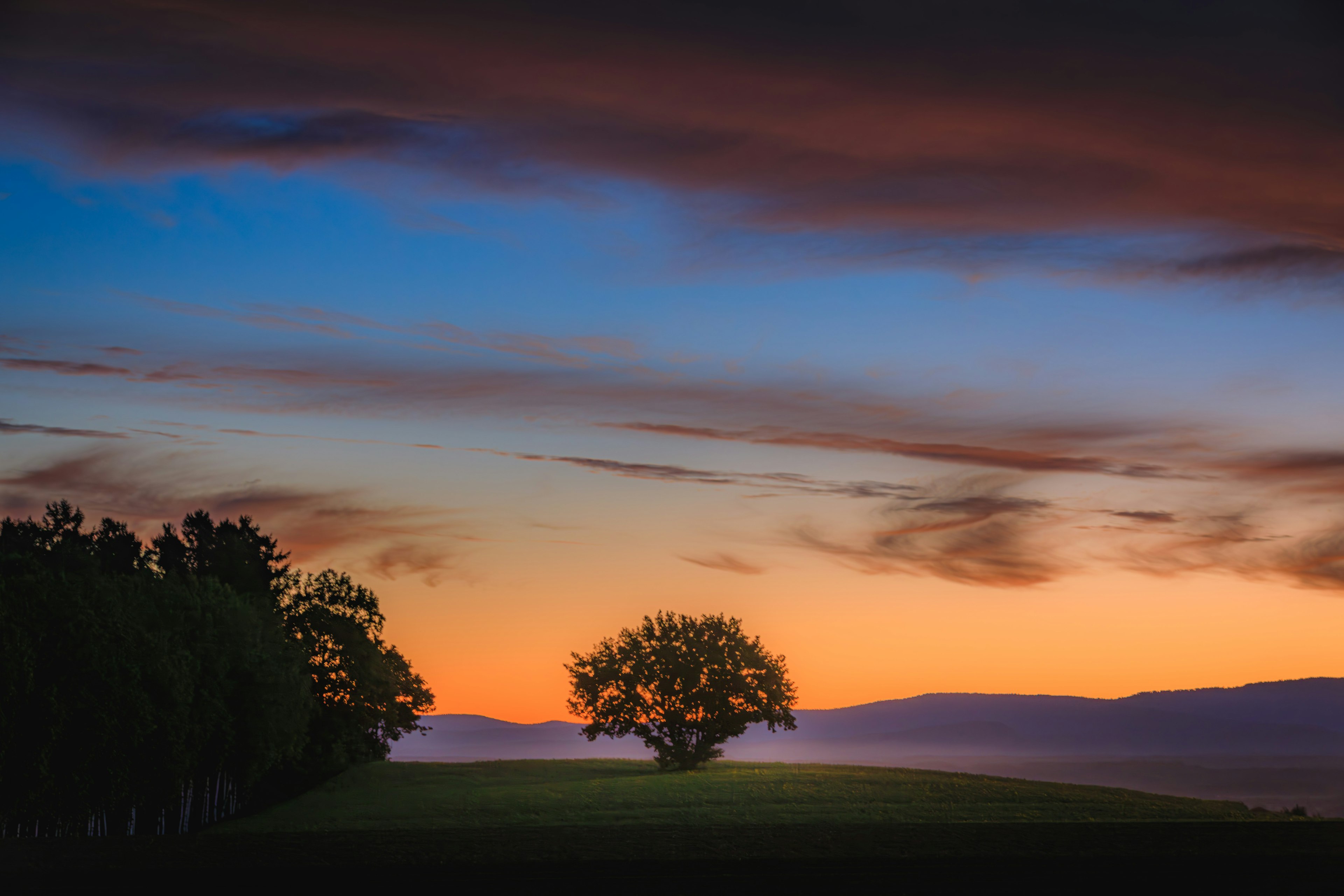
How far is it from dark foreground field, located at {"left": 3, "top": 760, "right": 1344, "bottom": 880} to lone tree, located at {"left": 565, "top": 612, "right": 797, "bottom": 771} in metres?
7.97

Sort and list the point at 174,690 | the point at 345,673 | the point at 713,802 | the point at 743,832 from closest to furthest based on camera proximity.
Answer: the point at 743,832
the point at 174,690
the point at 713,802
the point at 345,673

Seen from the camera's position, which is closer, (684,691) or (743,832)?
(743,832)

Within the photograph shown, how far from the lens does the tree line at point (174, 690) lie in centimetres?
4297

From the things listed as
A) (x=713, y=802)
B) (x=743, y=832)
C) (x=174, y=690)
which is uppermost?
(x=174, y=690)

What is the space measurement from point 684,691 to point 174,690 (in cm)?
3754

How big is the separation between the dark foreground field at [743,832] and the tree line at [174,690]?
2667mm

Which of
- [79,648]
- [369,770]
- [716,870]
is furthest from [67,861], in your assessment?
[369,770]

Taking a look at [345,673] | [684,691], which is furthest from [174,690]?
[684,691]

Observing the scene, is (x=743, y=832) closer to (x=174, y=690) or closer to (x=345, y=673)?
(x=174, y=690)

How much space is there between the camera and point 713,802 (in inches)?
2156

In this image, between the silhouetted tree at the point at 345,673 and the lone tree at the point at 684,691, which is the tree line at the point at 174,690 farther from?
the lone tree at the point at 684,691

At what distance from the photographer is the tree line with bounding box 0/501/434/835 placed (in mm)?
42969

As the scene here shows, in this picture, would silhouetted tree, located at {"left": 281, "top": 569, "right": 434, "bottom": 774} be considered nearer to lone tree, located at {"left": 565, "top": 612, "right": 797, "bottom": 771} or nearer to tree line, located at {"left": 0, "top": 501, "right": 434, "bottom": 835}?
tree line, located at {"left": 0, "top": 501, "right": 434, "bottom": 835}

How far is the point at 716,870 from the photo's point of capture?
3058 cm
